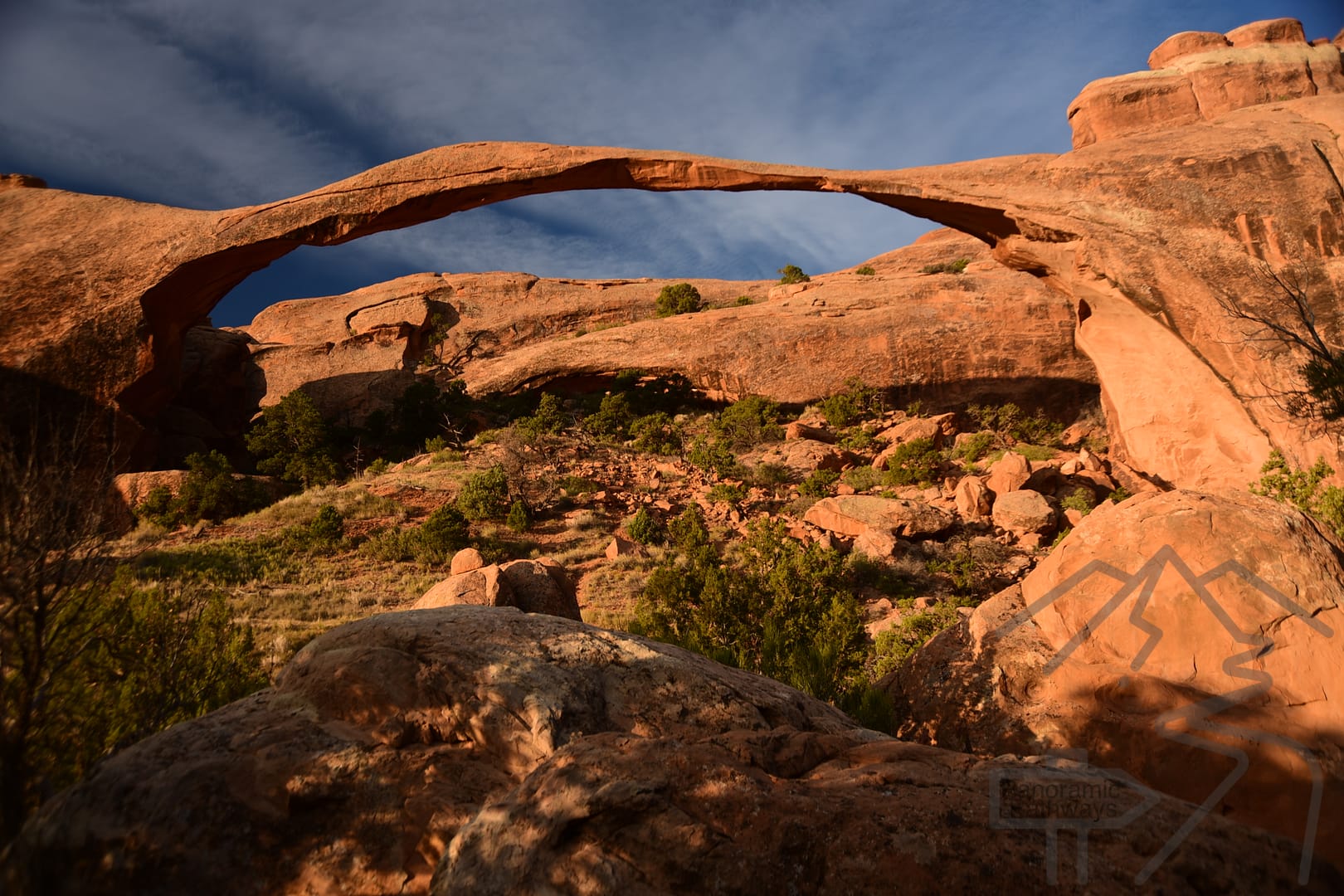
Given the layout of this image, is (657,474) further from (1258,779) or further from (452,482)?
(1258,779)

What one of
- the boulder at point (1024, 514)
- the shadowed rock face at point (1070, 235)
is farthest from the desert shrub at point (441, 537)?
the boulder at point (1024, 514)

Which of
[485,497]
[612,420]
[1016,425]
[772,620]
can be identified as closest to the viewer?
[772,620]

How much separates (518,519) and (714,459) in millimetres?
5498

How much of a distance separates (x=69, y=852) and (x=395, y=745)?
1.17 meters

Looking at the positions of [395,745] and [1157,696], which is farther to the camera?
[1157,696]

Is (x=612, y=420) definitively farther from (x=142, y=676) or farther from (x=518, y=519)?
(x=142, y=676)

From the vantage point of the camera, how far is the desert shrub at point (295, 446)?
19062 millimetres

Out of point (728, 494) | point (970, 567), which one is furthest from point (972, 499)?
point (728, 494)

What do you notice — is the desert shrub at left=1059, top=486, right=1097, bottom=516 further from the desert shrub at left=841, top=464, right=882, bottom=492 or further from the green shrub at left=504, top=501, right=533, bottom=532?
the green shrub at left=504, top=501, right=533, bottom=532

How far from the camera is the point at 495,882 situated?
7.27ft

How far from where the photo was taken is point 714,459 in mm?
18109

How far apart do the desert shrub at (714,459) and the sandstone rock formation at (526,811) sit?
14.2m

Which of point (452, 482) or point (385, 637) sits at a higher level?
point (452, 482)

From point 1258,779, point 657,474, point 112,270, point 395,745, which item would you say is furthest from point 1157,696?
point 112,270
